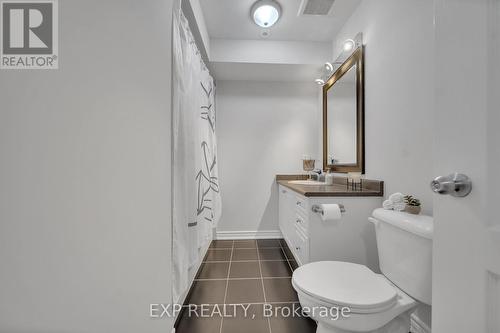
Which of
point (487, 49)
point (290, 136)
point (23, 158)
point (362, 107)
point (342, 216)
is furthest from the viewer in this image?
point (290, 136)

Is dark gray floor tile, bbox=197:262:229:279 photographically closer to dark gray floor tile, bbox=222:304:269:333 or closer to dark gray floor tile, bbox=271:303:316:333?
dark gray floor tile, bbox=222:304:269:333

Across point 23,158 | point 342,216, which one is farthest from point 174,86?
point 342,216

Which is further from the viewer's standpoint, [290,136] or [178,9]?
[290,136]

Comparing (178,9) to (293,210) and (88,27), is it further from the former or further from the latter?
(293,210)

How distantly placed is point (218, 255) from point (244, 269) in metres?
0.47

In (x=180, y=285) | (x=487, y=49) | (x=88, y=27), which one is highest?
(x=88, y=27)

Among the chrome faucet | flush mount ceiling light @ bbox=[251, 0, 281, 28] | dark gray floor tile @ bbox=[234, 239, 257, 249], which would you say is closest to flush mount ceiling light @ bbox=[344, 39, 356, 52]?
flush mount ceiling light @ bbox=[251, 0, 281, 28]

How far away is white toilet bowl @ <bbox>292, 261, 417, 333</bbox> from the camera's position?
0.93m

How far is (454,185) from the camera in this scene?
0.48 metres

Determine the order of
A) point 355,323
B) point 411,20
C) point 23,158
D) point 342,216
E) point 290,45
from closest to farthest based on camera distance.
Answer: point 23,158
point 355,323
point 411,20
point 342,216
point 290,45

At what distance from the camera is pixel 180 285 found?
4.17 feet

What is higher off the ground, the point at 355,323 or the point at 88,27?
the point at 88,27

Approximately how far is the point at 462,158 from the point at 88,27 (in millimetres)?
1085

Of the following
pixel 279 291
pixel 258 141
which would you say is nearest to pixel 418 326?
pixel 279 291
